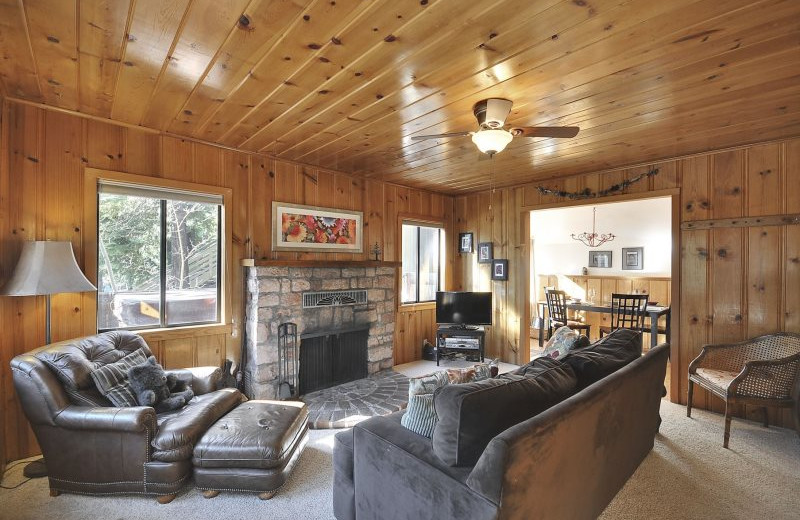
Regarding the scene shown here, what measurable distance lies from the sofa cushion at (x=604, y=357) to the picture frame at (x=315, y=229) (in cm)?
294

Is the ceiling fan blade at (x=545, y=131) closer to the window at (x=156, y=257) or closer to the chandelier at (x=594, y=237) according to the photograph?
the window at (x=156, y=257)

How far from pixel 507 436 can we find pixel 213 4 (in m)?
2.12

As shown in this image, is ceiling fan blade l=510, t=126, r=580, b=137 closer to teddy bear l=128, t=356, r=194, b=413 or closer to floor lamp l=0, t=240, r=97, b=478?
teddy bear l=128, t=356, r=194, b=413

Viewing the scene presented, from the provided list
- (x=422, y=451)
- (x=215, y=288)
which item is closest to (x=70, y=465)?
(x=215, y=288)

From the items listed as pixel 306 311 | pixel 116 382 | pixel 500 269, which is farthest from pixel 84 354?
pixel 500 269

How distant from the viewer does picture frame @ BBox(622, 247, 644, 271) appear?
7.26m

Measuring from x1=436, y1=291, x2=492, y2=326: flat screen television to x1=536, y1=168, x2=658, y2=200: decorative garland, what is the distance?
157 cm

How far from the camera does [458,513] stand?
1.41m

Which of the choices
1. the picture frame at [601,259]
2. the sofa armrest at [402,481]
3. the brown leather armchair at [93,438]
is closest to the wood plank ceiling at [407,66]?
the brown leather armchair at [93,438]

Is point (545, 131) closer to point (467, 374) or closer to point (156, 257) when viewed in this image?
point (467, 374)

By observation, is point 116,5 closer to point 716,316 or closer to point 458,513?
point 458,513

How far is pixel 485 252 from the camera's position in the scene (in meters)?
5.56

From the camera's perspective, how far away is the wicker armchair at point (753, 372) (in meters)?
2.89

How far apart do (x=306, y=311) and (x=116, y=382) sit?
1791 mm
